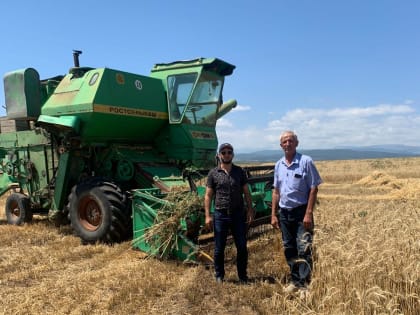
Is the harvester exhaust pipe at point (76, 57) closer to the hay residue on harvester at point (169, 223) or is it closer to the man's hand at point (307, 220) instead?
the hay residue on harvester at point (169, 223)

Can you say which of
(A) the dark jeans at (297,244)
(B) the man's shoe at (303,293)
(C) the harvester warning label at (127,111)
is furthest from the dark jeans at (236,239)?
(C) the harvester warning label at (127,111)

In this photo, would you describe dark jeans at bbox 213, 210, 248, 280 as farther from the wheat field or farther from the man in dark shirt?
the wheat field

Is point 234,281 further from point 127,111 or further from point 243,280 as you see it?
point 127,111

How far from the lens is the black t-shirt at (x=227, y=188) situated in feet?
15.7

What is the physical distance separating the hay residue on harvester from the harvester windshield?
288 cm

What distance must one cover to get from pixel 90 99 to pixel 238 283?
13.9ft

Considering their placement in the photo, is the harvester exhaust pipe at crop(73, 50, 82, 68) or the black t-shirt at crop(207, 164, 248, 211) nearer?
the black t-shirt at crop(207, 164, 248, 211)

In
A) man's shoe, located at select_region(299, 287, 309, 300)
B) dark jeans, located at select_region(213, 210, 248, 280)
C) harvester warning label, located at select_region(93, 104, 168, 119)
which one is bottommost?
man's shoe, located at select_region(299, 287, 309, 300)

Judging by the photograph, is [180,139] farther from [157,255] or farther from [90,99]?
[157,255]

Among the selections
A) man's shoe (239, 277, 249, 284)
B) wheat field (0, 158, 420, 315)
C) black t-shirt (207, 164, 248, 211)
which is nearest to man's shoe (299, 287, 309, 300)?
wheat field (0, 158, 420, 315)

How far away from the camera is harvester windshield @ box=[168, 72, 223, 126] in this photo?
8.29 m

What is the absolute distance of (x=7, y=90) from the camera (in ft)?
28.8

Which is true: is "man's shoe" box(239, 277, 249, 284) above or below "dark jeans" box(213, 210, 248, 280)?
below

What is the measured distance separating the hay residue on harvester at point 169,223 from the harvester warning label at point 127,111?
2.41 metres
